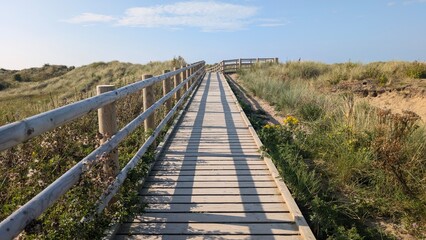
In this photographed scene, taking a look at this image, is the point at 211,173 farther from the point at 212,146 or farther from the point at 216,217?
the point at 212,146

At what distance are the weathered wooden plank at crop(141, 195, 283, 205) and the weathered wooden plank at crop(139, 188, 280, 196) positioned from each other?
93 millimetres

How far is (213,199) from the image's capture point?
3.76 m

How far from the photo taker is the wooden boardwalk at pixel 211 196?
→ 310 cm

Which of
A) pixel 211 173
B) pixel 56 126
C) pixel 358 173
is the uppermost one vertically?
pixel 56 126

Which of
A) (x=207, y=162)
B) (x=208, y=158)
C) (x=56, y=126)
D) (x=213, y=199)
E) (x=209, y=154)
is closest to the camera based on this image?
(x=56, y=126)

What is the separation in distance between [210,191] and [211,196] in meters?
0.15

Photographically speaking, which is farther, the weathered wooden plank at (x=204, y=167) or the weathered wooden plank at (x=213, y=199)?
the weathered wooden plank at (x=204, y=167)

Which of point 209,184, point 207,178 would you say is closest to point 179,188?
point 209,184

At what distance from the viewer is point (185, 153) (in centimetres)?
561

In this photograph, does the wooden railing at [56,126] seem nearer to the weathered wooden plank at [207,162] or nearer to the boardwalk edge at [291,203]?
the weathered wooden plank at [207,162]

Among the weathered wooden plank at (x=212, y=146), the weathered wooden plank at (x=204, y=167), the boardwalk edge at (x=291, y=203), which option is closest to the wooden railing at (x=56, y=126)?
the weathered wooden plank at (x=204, y=167)

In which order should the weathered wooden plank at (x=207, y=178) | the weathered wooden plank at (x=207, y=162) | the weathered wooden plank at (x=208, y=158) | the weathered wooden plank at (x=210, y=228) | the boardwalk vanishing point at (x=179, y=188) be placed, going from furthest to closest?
the weathered wooden plank at (x=208, y=158), the weathered wooden plank at (x=207, y=162), the weathered wooden plank at (x=207, y=178), the weathered wooden plank at (x=210, y=228), the boardwalk vanishing point at (x=179, y=188)

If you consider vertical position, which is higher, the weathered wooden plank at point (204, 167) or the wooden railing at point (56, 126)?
the wooden railing at point (56, 126)

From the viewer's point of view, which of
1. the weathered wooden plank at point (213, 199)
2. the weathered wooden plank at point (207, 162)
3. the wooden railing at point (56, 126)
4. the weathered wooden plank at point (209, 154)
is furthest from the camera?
the weathered wooden plank at point (209, 154)
